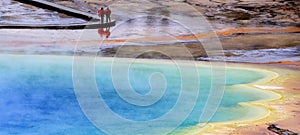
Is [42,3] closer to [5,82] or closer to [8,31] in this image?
[8,31]

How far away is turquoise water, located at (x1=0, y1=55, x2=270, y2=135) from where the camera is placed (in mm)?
4340

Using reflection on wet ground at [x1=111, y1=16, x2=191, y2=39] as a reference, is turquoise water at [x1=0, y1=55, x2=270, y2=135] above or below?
below

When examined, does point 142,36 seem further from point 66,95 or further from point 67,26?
point 66,95

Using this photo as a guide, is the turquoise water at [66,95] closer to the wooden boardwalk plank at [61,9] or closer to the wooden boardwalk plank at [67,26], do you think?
the wooden boardwalk plank at [67,26]

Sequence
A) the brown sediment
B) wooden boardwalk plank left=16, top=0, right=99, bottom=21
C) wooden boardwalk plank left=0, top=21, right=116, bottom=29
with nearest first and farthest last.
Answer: the brown sediment < wooden boardwalk plank left=0, top=21, right=116, bottom=29 < wooden boardwalk plank left=16, top=0, right=99, bottom=21

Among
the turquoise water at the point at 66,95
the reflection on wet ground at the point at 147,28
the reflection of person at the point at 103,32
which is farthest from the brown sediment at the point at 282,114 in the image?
the reflection of person at the point at 103,32

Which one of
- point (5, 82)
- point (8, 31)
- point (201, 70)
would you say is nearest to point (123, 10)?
point (8, 31)

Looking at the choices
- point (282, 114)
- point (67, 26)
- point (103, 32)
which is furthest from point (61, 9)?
point (282, 114)

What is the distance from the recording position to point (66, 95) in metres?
5.30

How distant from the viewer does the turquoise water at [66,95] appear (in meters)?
4.34

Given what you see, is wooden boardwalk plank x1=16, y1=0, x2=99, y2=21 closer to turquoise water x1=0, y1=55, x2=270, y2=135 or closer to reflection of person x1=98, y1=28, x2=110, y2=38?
reflection of person x1=98, y1=28, x2=110, y2=38

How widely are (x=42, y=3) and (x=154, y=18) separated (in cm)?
221

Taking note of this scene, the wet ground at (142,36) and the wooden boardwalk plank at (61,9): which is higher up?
the wooden boardwalk plank at (61,9)

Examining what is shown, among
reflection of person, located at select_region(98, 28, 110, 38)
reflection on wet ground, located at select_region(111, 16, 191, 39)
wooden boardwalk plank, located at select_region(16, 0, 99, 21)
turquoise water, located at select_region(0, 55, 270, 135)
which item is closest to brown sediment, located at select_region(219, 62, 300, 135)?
turquoise water, located at select_region(0, 55, 270, 135)
